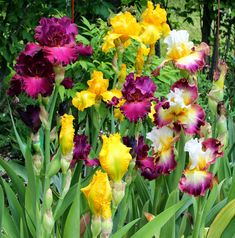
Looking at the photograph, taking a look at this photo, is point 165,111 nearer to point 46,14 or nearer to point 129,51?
point 129,51

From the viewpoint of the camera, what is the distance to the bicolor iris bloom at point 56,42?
1693 millimetres

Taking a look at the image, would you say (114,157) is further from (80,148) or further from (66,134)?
(80,148)

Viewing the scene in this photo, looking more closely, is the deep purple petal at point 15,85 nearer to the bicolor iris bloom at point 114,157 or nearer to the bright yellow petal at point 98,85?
the bicolor iris bloom at point 114,157

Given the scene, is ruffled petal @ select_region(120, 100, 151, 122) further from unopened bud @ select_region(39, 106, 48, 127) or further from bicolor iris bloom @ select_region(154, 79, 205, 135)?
unopened bud @ select_region(39, 106, 48, 127)

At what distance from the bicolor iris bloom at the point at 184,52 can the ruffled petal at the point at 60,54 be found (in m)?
0.41

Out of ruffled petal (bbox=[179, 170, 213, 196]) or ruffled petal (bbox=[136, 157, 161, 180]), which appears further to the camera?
ruffled petal (bbox=[136, 157, 161, 180])

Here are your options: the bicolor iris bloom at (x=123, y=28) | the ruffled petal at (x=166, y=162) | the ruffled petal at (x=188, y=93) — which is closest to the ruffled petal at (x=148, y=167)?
the ruffled petal at (x=166, y=162)

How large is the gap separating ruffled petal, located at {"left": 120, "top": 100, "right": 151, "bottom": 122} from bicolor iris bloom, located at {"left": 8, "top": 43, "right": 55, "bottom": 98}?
0.35 metres

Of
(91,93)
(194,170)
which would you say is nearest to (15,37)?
(91,93)

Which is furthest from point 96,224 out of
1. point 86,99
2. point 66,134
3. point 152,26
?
point 152,26

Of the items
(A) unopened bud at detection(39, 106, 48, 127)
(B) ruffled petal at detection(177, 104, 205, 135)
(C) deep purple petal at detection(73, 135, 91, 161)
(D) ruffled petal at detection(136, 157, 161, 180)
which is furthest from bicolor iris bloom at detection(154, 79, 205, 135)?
(A) unopened bud at detection(39, 106, 48, 127)

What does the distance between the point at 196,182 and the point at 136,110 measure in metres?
0.34

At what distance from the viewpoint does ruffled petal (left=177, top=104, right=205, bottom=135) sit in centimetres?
191

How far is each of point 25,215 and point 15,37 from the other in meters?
2.44
